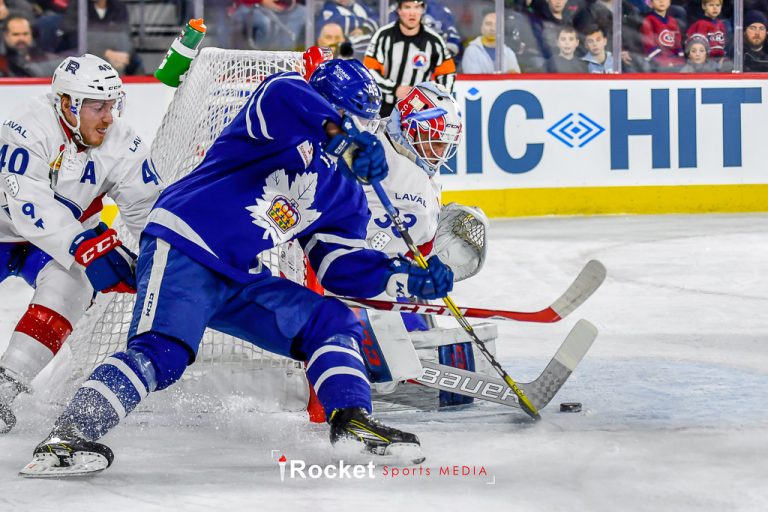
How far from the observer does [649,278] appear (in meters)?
5.79

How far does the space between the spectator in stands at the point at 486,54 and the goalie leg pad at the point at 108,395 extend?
556 centimetres

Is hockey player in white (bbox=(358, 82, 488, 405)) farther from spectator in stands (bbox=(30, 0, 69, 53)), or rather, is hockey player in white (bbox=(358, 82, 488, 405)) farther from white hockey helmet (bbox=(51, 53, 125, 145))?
spectator in stands (bbox=(30, 0, 69, 53))

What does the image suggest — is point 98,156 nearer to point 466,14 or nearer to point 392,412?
point 392,412

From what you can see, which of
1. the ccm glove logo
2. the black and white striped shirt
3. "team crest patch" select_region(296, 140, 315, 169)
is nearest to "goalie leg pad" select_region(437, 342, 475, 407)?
"team crest patch" select_region(296, 140, 315, 169)

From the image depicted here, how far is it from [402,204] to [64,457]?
119 centimetres

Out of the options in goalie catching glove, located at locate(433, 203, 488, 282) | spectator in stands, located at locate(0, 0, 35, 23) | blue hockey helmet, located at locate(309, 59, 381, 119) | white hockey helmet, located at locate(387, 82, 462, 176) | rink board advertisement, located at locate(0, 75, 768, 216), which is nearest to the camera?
blue hockey helmet, located at locate(309, 59, 381, 119)

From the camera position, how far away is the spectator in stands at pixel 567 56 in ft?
26.8

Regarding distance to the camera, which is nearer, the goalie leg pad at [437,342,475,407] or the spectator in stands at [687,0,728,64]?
the goalie leg pad at [437,342,475,407]

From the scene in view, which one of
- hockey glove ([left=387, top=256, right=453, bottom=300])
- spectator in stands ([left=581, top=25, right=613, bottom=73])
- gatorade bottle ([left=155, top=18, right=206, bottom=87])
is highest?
gatorade bottle ([left=155, top=18, right=206, bottom=87])

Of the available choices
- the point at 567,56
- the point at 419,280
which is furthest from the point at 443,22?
the point at 419,280

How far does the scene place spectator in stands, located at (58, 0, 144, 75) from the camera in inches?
287

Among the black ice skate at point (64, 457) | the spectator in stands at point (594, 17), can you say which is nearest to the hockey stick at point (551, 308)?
the black ice skate at point (64, 457)

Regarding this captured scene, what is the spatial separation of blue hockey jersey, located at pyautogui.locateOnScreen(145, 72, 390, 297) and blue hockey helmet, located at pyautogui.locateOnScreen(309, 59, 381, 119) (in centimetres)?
8

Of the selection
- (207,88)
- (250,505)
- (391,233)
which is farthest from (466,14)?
(250,505)
